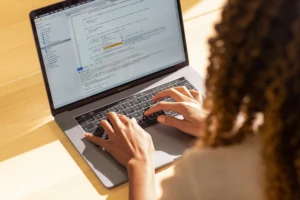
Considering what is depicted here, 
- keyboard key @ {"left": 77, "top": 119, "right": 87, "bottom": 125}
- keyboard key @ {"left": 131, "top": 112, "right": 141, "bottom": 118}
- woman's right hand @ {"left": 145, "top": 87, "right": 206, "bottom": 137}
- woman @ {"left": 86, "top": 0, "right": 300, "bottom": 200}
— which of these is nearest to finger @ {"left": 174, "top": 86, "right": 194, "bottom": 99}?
woman's right hand @ {"left": 145, "top": 87, "right": 206, "bottom": 137}

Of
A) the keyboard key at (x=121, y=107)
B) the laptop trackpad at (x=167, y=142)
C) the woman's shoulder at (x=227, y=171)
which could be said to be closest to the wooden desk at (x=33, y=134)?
the laptop trackpad at (x=167, y=142)

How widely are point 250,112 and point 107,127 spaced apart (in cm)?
49

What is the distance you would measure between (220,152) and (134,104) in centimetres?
49

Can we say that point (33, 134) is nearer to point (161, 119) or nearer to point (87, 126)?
point (87, 126)

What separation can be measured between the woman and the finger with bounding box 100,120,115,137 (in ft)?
1.11

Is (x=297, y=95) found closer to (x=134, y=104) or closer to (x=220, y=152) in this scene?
(x=220, y=152)

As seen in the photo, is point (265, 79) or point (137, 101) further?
point (137, 101)

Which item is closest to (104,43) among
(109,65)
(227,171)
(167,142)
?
(109,65)

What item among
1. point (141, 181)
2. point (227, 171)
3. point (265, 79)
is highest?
point (265, 79)

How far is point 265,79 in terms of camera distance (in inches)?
26.3

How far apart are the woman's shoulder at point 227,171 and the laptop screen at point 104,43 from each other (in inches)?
19.0

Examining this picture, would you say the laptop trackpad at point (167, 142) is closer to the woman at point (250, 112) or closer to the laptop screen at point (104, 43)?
the laptop screen at point (104, 43)

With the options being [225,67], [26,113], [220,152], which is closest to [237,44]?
[225,67]

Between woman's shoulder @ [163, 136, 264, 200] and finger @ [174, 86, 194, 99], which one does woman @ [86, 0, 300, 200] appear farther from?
finger @ [174, 86, 194, 99]
